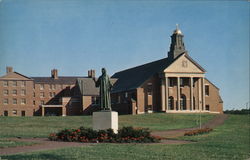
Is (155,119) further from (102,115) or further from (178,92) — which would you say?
(102,115)

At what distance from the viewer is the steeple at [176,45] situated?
71000 millimetres

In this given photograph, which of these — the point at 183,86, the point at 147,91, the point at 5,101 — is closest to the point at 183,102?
the point at 183,86

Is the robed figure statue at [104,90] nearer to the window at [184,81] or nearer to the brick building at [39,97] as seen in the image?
the window at [184,81]

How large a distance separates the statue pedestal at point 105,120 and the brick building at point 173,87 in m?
42.4

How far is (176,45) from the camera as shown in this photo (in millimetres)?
71625

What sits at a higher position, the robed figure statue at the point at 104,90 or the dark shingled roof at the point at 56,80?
the dark shingled roof at the point at 56,80

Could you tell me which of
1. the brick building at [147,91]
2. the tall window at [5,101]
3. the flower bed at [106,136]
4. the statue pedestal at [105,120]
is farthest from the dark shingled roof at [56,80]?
the flower bed at [106,136]

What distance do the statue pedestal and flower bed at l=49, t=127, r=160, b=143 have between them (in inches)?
39.4

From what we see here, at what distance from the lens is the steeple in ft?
233

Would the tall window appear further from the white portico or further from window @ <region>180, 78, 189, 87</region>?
window @ <region>180, 78, 189, 87</region>

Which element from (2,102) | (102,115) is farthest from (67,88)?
(102,115)

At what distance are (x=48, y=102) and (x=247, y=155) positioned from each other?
262 ft

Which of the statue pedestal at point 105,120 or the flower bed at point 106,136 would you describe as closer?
the flower bed at point 106,136

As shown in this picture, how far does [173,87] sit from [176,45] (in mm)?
7349
